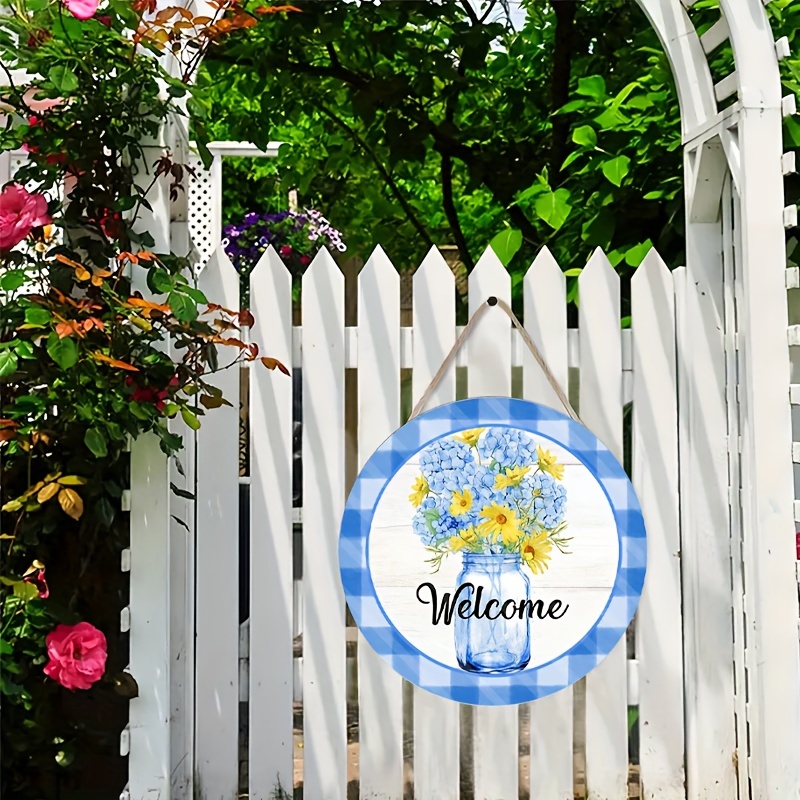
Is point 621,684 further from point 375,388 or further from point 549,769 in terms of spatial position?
point 375,388

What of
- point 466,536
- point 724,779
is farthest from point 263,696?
point 724,779

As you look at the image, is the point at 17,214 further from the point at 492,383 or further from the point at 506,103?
the point at 506,103

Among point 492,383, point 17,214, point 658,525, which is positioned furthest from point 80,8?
point 658,525

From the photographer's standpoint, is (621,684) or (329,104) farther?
(329,104)

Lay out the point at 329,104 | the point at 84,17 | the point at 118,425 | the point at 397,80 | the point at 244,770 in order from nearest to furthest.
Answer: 1. the point at 84,17
2. the point at 118,425
3. the point at 244,770
4. the point at 397,80
5. the point at 329,104

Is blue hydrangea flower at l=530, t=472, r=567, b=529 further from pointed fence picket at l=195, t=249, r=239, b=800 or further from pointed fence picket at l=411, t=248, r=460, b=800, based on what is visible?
pointed fence picket at l=195, t=249, r=239, b=800

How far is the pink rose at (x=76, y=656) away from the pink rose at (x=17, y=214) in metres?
0.82

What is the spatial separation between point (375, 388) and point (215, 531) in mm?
544

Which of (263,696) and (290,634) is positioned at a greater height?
(290,634)

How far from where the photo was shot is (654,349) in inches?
91.9

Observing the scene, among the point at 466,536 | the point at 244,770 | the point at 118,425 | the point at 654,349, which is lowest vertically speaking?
the point at 244,770

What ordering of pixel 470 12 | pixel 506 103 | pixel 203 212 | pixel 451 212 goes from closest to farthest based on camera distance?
pixel 470 12
pixel 451 212
pixel 203 212
pixel 506 103

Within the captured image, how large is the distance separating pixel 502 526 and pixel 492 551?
0.22 ft

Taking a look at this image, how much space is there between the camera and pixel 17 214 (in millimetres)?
1861
